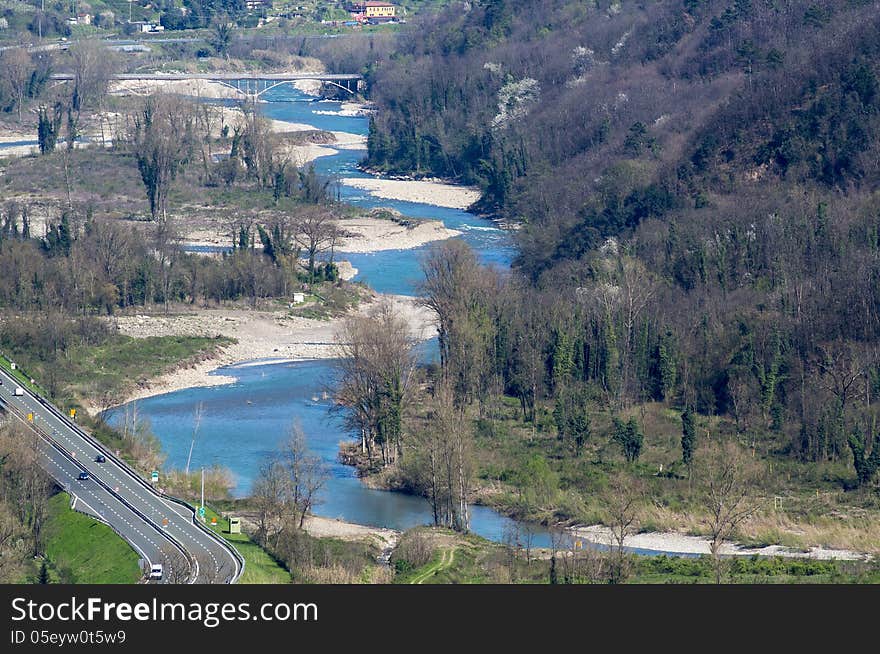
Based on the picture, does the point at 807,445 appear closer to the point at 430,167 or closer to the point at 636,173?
the point at 636,173

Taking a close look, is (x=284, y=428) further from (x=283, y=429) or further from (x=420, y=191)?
(x=420, y=191)

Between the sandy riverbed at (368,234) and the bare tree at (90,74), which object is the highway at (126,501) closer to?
the sandy riverbed at (368,234)

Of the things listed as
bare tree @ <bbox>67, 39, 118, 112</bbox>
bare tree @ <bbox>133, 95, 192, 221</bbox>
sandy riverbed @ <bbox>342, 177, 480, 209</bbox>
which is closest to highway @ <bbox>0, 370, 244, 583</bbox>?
bare tree @ <bbox>133, 95, 192, 221</bbox>

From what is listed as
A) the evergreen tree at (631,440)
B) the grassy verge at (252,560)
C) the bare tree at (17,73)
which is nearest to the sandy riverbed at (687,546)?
the evergreen tree at (631,440)

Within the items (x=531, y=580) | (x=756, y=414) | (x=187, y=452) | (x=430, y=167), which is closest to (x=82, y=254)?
(x=187, y=452)

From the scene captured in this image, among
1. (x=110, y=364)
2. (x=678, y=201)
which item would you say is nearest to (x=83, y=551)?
(x=110, y=364)
